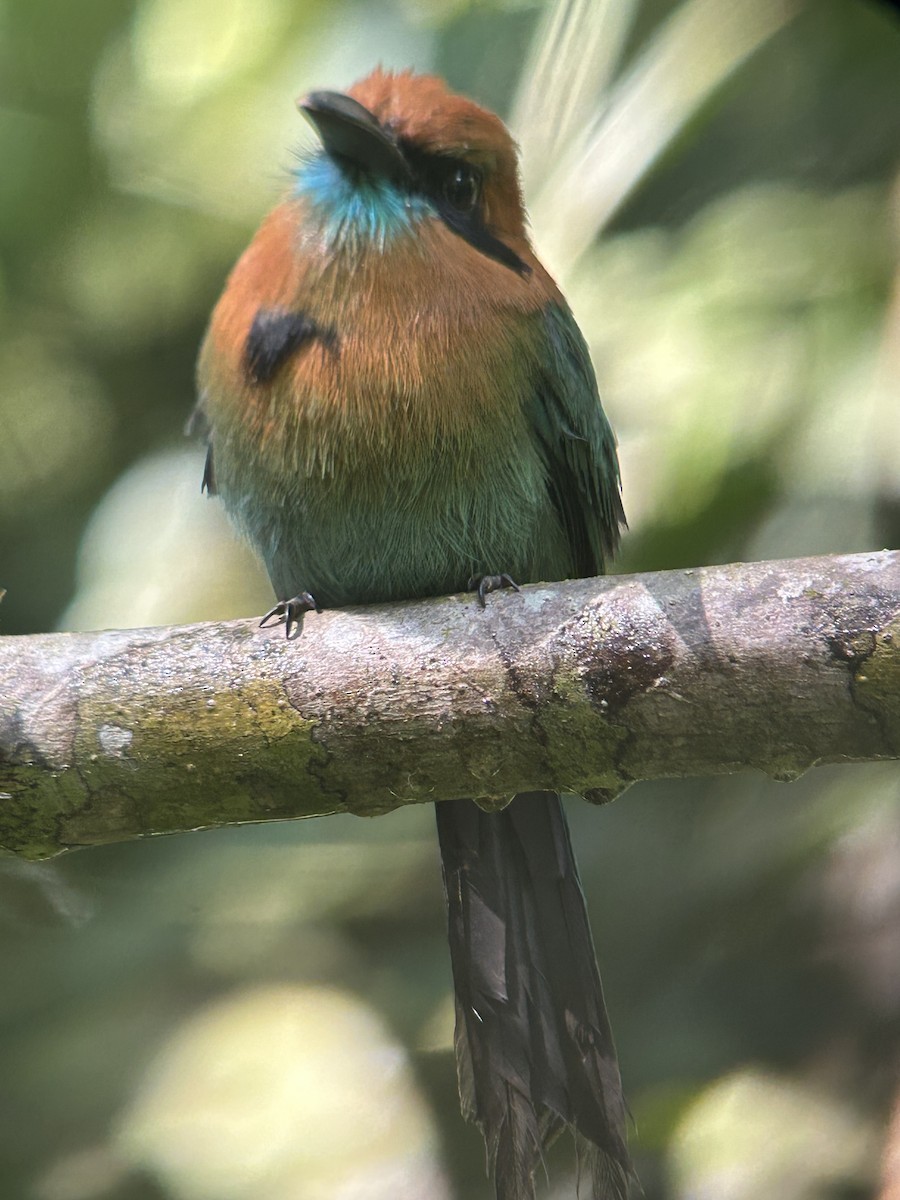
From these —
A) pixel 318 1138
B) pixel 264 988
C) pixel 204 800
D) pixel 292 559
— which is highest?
pixel 292 559

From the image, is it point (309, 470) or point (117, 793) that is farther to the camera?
point (309, 470)

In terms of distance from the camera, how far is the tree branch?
1.91 metres

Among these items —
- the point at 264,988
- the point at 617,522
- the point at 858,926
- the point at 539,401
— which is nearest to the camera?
the point at 539,401

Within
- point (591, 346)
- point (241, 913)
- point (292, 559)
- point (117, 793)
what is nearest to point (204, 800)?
point (117, 793)

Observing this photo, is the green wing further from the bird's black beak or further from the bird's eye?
the bird's black beak

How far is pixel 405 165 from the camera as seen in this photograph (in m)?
2.73

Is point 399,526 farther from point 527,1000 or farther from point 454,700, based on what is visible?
point 527,1000

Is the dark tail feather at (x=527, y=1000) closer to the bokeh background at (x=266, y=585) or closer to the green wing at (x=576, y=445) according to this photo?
the green wing at (x=576, y=445)

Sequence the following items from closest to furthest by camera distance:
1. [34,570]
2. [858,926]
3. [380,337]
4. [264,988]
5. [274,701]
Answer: [274,701], [380,337], [858,926], [264,988], [34,570]

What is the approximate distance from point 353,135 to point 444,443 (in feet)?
2.05

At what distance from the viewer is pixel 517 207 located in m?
2.97

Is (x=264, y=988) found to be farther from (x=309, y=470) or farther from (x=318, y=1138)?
(x=309, y=470)

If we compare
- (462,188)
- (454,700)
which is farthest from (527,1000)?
(462,188)

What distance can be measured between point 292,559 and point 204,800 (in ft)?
2.33
